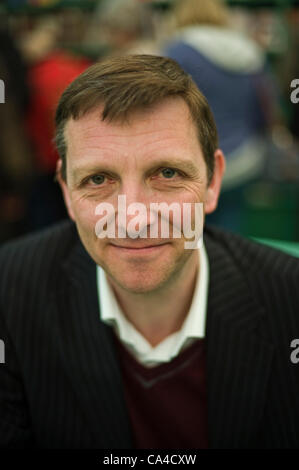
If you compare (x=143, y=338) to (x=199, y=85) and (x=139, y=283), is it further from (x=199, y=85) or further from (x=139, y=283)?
(x=199, y=85)

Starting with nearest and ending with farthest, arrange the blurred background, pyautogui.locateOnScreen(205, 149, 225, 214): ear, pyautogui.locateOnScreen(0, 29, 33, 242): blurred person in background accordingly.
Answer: pyautogui.locateOnScreen(205, 149, 225, 214): ear < the blurred background < pyautogui.locateOnScreen(0, 29, 33, 242): blurred person in background

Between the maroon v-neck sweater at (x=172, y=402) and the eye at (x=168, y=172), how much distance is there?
0.42 meters

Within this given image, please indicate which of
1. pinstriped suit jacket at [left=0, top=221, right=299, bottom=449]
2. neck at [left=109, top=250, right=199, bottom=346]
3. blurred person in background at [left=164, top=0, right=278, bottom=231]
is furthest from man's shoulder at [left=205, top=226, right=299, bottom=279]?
blurred person in background at [left=164, top=0, right=278, bottom=231]

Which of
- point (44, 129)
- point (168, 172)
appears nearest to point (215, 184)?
point (168, 172)

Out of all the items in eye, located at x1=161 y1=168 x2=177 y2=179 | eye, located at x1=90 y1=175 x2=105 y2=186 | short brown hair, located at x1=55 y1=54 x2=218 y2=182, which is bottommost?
eye, located at x1=90 y1=175 x2=105 y2=186

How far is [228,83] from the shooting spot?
1879 mm

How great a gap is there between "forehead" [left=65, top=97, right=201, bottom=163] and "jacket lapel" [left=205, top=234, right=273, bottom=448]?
0.41 metres

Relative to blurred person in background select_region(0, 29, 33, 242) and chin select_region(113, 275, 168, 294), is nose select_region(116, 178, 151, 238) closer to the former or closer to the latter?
chin select_region(113, 275, 168, 294)

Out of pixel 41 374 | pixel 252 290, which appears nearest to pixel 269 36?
pixel 252 290

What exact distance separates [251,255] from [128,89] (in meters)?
0.54

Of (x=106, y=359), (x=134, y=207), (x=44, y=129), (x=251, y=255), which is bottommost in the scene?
(x=106, y=359)

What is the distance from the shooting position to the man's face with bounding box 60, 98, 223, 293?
1012 mm

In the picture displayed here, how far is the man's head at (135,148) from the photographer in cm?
101

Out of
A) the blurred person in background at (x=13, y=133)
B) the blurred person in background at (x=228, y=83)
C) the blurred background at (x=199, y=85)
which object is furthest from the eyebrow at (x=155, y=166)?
the blurred person in background at (x=13, y=133)
